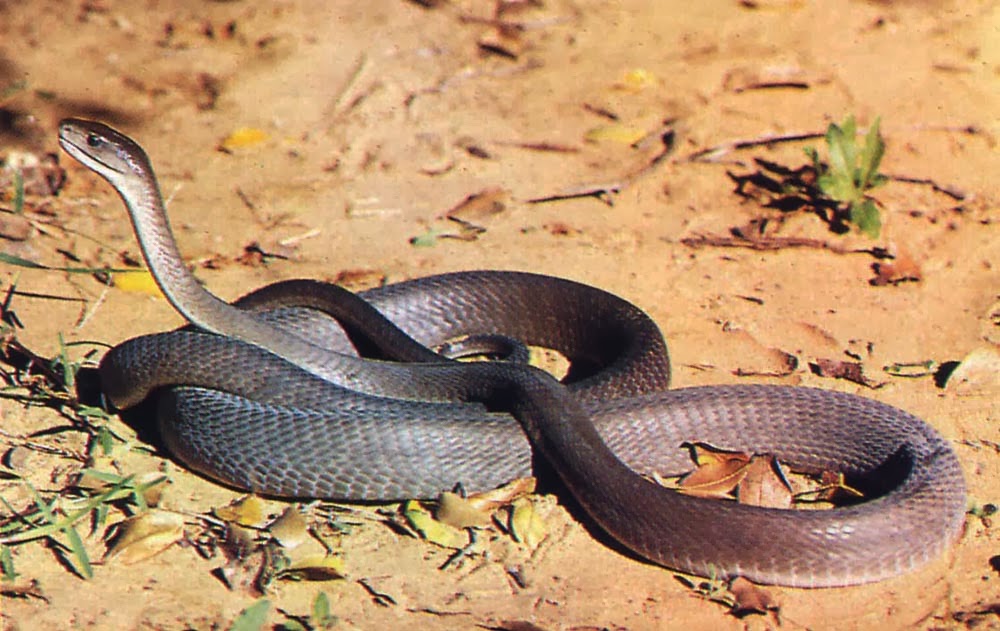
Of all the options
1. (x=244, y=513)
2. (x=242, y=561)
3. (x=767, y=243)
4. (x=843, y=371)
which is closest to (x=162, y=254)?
(x=244, y=513)

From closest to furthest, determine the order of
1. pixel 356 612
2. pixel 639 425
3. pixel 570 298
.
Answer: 1. pixel 356 612
2. pixel 639 425
3. pixel 570 298

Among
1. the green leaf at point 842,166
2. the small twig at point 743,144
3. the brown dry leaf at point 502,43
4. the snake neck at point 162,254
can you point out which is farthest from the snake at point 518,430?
the brown dry leaf at point 502,43

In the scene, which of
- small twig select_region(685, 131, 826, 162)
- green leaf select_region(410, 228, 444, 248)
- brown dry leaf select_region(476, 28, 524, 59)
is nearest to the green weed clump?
small twig select_region(685, 131, 826, 162)

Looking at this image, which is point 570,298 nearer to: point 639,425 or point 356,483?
point 639,425

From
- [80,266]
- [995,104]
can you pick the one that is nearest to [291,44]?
[80,266]

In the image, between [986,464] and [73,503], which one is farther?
[986,464]

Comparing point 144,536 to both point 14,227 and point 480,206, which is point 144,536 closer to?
point 14,227
